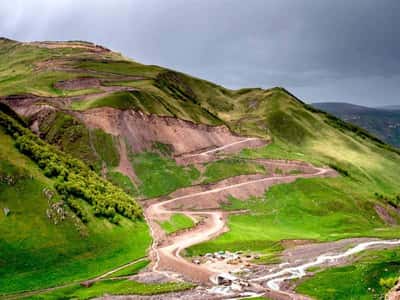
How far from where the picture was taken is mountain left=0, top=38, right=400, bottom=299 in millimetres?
69438

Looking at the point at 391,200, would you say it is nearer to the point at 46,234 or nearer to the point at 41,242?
the point at 46,234

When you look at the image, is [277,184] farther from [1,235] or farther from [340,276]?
[1,235]

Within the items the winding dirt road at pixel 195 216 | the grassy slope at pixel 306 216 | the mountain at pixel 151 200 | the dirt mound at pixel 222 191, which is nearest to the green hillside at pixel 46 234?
the mountain at pixel 151 200

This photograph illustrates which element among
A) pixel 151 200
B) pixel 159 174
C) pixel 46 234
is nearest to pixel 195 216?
pixel 151 200

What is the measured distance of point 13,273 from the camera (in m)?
66.2

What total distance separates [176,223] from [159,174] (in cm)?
3529

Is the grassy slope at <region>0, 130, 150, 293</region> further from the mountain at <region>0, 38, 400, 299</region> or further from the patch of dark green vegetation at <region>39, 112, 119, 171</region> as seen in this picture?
the patch of dark green vegetation at <region>39, 112, 119, 171</region>

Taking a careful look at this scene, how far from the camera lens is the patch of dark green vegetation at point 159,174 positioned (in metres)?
136

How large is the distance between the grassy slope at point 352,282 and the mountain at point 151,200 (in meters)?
0.29

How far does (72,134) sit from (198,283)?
96.6 meters

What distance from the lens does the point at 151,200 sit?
129875mm

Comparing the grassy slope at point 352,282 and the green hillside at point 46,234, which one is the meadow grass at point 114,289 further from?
the grassy slope at point 352,282

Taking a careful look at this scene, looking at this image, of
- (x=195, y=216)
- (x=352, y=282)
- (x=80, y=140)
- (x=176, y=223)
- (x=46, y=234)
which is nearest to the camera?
(x=352, y=282)

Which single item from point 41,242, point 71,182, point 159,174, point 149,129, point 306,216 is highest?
point 149,129
